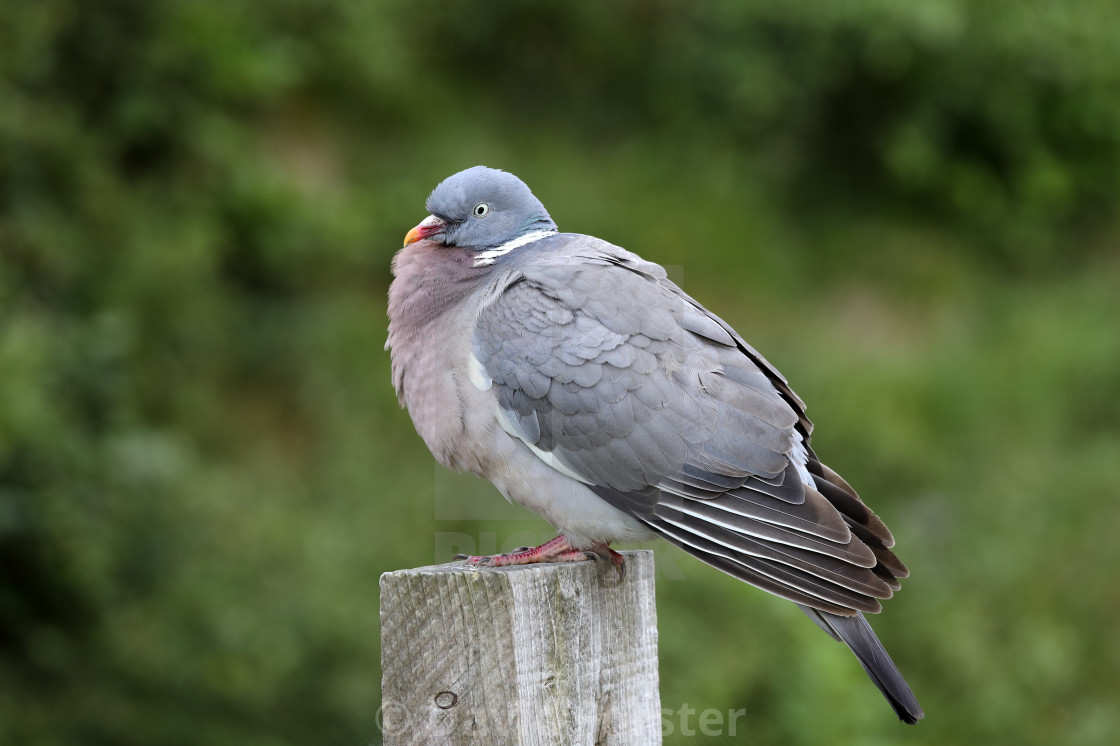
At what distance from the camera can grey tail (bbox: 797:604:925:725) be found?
2.78m

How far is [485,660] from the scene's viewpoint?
7.33 feet

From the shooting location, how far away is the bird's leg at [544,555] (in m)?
2.97

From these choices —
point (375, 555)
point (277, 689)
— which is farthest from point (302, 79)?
point (277, 689)

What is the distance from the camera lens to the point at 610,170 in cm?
944

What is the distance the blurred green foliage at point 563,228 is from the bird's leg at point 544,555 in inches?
25.3

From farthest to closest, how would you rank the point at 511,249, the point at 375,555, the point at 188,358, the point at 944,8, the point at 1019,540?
the point at 944,8, the point at 1019,540, the point at 188,358, the point at 375,555, the point at 511,249

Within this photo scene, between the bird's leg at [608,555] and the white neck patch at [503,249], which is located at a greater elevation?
the white neck patch at [503,249]

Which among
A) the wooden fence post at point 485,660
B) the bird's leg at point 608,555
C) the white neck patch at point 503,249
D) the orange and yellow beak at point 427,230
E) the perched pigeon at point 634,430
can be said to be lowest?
the wooden fence post at point 485,660

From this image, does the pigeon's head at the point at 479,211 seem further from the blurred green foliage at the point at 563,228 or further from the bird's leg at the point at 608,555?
the blurred green foliage at the point at 563,228

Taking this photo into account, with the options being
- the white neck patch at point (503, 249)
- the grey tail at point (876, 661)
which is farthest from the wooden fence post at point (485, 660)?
the white neck patch at point (503, 249)

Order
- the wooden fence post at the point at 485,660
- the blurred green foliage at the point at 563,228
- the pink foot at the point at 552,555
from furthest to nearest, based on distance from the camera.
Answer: the blurred green foliage at the point at 563,228
the pink foot at the point at 552,555
the wooden fence post at the point at 485,660

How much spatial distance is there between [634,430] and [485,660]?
107 cm

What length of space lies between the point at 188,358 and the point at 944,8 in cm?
639

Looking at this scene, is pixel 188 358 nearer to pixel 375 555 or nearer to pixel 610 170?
pixel 375 555
